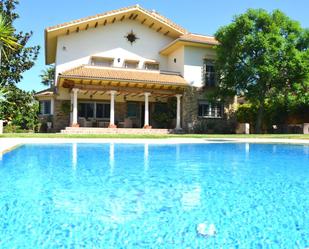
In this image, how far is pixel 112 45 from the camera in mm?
28938

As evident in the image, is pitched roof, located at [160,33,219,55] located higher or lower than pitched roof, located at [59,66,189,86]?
higher

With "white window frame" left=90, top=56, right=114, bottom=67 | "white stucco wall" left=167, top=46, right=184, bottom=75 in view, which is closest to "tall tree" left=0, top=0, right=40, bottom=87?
"white window frame" left=90, top=56, right=114, bottom=67

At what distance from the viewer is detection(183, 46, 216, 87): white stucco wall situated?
28547 millimetres

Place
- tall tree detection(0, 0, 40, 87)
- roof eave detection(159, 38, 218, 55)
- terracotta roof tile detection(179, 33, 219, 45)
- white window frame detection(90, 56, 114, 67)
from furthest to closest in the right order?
1. white window frame detection(90, 56, 114, 67)
2. terracotta roof tile detection(179, 33, 219, 45)
3. roof eave detection(159, 38, 218, 55)
4. tall tree detection(0, 0, 40, 87)

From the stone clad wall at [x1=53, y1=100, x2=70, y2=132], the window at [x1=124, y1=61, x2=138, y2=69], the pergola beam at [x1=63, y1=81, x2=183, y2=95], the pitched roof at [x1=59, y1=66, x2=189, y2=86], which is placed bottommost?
the stone clad wall at [x1=53, y1=100, x2=70, y2=132]

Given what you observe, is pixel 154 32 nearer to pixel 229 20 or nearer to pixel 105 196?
pixel 229 20

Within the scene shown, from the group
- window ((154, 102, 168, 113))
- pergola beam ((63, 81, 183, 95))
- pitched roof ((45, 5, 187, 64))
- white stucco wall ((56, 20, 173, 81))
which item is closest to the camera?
pergola beam ((63, 81, 183, 95))

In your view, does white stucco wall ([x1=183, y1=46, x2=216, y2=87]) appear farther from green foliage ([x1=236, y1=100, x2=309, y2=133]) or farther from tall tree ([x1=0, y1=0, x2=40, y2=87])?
tall tree ([x1=0, y1=0, x2=40, y2=87])

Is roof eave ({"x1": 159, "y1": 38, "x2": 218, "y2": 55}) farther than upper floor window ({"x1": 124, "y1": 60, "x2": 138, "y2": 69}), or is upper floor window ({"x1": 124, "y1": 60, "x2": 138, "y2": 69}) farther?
upper floor window ({"x1": 124, "y1": 60, "x2": 138, "y2": 69})

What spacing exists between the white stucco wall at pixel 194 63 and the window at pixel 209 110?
1.68 m

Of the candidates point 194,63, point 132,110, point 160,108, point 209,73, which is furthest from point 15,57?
point 209,73

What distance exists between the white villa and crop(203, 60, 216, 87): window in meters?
0.08

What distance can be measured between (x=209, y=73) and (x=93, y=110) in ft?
33.2

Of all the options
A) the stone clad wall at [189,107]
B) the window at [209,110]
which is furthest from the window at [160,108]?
the window at [209,110]
